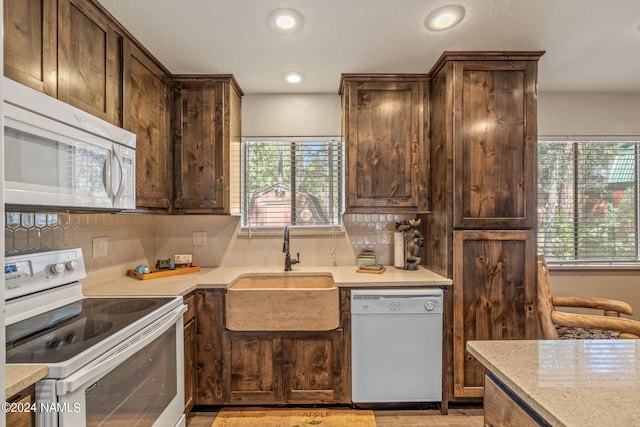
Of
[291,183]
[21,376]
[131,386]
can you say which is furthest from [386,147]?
[21,376]

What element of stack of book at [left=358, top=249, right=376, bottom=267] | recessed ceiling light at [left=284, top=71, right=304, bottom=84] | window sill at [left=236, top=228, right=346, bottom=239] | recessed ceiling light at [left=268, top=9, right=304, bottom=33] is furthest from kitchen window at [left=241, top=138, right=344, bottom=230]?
recessed ceiling light at [left=268, top=9, right=304, bottom=33]

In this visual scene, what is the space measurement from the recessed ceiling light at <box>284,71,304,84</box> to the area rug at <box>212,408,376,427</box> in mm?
2375

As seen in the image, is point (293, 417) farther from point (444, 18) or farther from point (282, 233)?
point (444, 18)

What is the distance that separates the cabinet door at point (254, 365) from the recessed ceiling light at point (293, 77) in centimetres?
186

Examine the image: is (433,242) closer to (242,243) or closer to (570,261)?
(570,261)

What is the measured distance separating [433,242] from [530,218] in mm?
651

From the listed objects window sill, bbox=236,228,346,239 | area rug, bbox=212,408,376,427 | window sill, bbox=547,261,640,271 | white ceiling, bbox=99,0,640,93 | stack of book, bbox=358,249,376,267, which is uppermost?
white ceiling, bbox=99,0,640,93

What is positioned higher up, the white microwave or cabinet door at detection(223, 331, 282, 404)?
the white microwave

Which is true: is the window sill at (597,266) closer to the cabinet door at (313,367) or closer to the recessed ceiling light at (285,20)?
the cabinet door at (313,367)

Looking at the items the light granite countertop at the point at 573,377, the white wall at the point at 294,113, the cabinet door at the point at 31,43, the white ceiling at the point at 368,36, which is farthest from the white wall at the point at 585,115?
the cabinet door at the point at 31,43

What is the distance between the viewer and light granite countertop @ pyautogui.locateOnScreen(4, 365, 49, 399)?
0.82 metres

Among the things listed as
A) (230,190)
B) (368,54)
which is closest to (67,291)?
(230,190)

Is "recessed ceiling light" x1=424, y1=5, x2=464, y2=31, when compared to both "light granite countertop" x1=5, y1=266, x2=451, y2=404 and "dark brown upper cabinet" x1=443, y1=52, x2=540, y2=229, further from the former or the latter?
"light granite countertop" x1=5, y1=266, x2=451, y2=404

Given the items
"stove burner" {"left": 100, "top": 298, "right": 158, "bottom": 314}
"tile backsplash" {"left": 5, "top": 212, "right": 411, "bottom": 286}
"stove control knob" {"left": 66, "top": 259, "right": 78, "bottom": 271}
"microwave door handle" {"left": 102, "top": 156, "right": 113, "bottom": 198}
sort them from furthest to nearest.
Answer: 1. "tile backsplash" {"left": 5, "top": 212, "right": 411, "bottom": 286}
2. "stove control knob" {"left": 66, "top": 259, "right": 78, "bottom": 271}
3. "stove burner" {"left": 100, "top": 298, "right": 158, "bottom": 314}
4. "microwave door handle" {"left": 102, "top": 156, "right": 113, "bottom": 198}
